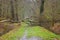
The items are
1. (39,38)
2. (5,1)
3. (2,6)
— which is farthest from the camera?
(5,1)

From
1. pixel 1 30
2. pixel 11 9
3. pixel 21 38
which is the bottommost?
pixel 21 38

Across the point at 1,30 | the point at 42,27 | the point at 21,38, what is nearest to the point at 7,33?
the point at 1,30

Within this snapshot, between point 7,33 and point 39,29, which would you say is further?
point 39,29

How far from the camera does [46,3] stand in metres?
4.64

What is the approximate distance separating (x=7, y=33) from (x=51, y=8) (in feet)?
5.52

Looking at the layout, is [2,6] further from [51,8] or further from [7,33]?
[51,8]

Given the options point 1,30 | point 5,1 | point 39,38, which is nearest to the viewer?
point 1,30

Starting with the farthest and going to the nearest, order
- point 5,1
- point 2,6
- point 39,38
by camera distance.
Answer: point 5,1 → point 2,6 → point 39,38

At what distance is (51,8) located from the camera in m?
4.55

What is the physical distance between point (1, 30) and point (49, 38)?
134 centimetres

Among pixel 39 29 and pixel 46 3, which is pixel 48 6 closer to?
pixel 46 3

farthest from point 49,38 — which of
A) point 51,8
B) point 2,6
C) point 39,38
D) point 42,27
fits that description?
point 2,6

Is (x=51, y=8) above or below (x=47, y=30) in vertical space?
above

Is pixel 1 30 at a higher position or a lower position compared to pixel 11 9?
lower
